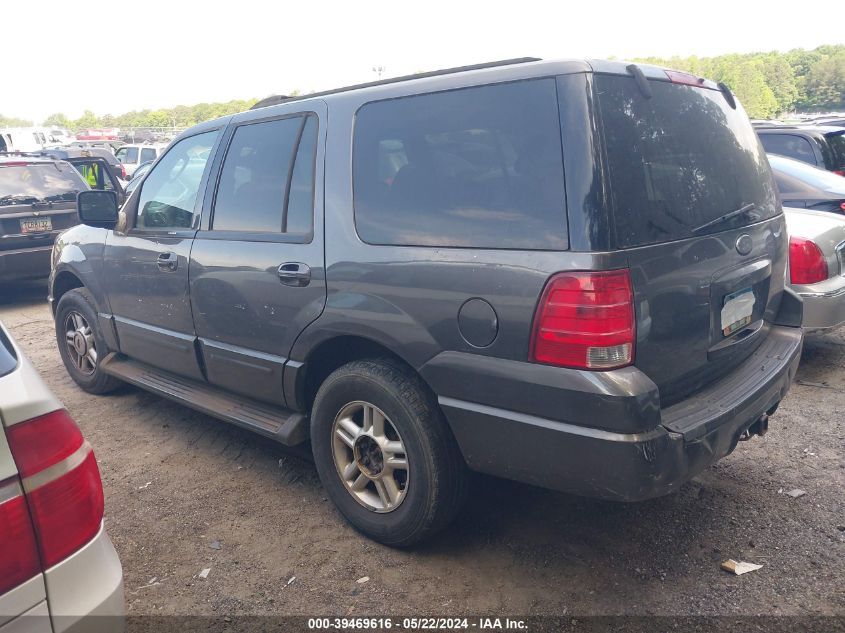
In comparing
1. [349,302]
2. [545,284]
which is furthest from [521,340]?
[349,302]

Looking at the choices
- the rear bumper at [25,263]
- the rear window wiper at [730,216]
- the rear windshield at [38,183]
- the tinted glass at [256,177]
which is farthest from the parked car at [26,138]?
the rear window wiper at [730,216]

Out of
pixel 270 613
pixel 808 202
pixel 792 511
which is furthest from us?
pixel 808 202

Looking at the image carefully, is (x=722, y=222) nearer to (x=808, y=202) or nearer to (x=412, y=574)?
(x=412, y=574)

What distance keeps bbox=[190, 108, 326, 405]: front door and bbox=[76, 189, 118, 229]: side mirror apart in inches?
42.4

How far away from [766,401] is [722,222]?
0.81 m

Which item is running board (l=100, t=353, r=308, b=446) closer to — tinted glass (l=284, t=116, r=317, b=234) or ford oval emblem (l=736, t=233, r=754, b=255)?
tinted glass (l=284, t=116, r=317, b=234)

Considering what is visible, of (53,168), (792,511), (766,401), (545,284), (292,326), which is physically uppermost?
(53,168)

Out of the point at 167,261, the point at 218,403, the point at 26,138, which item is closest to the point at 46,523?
the point at 218,403

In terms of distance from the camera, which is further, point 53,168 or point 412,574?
point 53,168

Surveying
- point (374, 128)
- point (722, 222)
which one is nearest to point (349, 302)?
point (374, 128)

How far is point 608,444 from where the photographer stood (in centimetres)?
228

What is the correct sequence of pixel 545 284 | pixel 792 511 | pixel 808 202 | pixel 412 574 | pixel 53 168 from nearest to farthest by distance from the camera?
pixel 545 284, pixel 412 574, pixel 792 511, pixel 808 202, pixel 53 168

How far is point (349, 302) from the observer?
294 cm

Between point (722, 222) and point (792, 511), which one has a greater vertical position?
point (722, 222)
